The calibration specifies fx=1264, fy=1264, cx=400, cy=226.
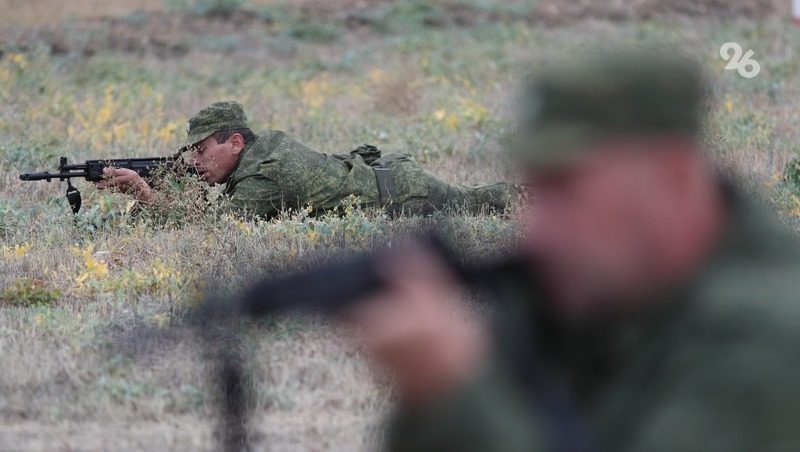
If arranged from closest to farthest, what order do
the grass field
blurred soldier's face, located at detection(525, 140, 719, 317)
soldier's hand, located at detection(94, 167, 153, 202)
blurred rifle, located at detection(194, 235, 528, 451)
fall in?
blurred soldier's face, located at detection(525, 140, 719, 317), blurred rifle, located at detection(194, 235, 528, 451), the grass field, soldier's hand, located at detection(94, 167, 153, 202)

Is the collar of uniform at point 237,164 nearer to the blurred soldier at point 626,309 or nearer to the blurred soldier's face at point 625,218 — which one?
the blurred soldier at point 626,309

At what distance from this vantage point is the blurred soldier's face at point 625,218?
5.70 ft

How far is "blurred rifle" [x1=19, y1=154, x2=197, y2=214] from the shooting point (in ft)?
22.7

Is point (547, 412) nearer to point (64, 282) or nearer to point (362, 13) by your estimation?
point (64, 282)

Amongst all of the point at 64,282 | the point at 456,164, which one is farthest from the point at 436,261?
the point at 456,164

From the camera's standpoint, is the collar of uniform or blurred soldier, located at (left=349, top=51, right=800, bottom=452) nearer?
blurred soldier, located at (left=349, top=51, right=800, bottom=452)

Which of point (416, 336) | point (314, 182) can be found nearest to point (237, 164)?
point (314, 182)

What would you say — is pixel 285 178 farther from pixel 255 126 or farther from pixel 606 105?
pixel 606 105

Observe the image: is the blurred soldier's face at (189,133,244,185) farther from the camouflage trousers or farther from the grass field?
the camouflage trousers

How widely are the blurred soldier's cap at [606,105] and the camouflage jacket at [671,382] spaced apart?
23cm

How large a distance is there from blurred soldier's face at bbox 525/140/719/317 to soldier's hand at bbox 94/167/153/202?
5322 millimetres

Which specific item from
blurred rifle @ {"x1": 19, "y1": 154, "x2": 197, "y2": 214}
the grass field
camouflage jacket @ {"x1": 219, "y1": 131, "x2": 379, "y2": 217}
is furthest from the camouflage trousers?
blurred rifle @ {"x1": 19, "y1": 154, "x2": 197, "y2": 214}

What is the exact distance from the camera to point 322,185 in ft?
23.2

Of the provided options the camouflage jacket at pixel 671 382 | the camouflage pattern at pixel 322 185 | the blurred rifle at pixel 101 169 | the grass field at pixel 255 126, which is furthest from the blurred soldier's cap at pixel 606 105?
the blurred rifle at pixel 101 169
